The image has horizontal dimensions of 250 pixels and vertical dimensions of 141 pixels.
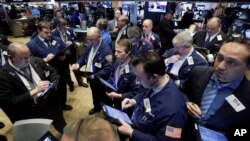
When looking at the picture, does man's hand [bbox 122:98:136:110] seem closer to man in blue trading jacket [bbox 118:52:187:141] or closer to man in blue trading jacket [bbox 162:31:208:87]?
man in blue trading jacket [bbox 118:52:187:141]

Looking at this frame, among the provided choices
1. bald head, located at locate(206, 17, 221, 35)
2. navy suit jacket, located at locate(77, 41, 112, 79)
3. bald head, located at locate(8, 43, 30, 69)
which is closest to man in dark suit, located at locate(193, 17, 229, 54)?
bald head, located at locate(206, 17, 221, 35)

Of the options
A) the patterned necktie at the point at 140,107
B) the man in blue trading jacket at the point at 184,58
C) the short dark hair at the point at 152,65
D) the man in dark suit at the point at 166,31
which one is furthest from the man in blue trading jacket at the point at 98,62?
the man in dark suit at the point at 166,31

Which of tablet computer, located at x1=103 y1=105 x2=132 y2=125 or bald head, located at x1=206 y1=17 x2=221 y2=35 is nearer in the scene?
tablet computer, located at x1=103 y1=105 x2=132 y2=125

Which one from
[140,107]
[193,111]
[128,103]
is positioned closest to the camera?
[193,111]

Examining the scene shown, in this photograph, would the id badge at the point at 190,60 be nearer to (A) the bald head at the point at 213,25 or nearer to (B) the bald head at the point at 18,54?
(A) the bald head at the point at 213,25

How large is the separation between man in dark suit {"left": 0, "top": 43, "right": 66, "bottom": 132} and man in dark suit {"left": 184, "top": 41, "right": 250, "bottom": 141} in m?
1.71

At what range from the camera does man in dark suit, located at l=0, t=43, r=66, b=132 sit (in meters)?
2.32

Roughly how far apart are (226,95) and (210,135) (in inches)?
15.1

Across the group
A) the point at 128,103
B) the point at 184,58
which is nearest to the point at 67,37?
the point at 184,58

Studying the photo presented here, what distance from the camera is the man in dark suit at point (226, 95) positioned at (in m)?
1.54

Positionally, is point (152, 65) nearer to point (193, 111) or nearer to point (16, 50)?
point (193, 111)

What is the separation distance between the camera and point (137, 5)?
320 inches

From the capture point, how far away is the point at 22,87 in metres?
2.46

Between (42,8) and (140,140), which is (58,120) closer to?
(140,140)
